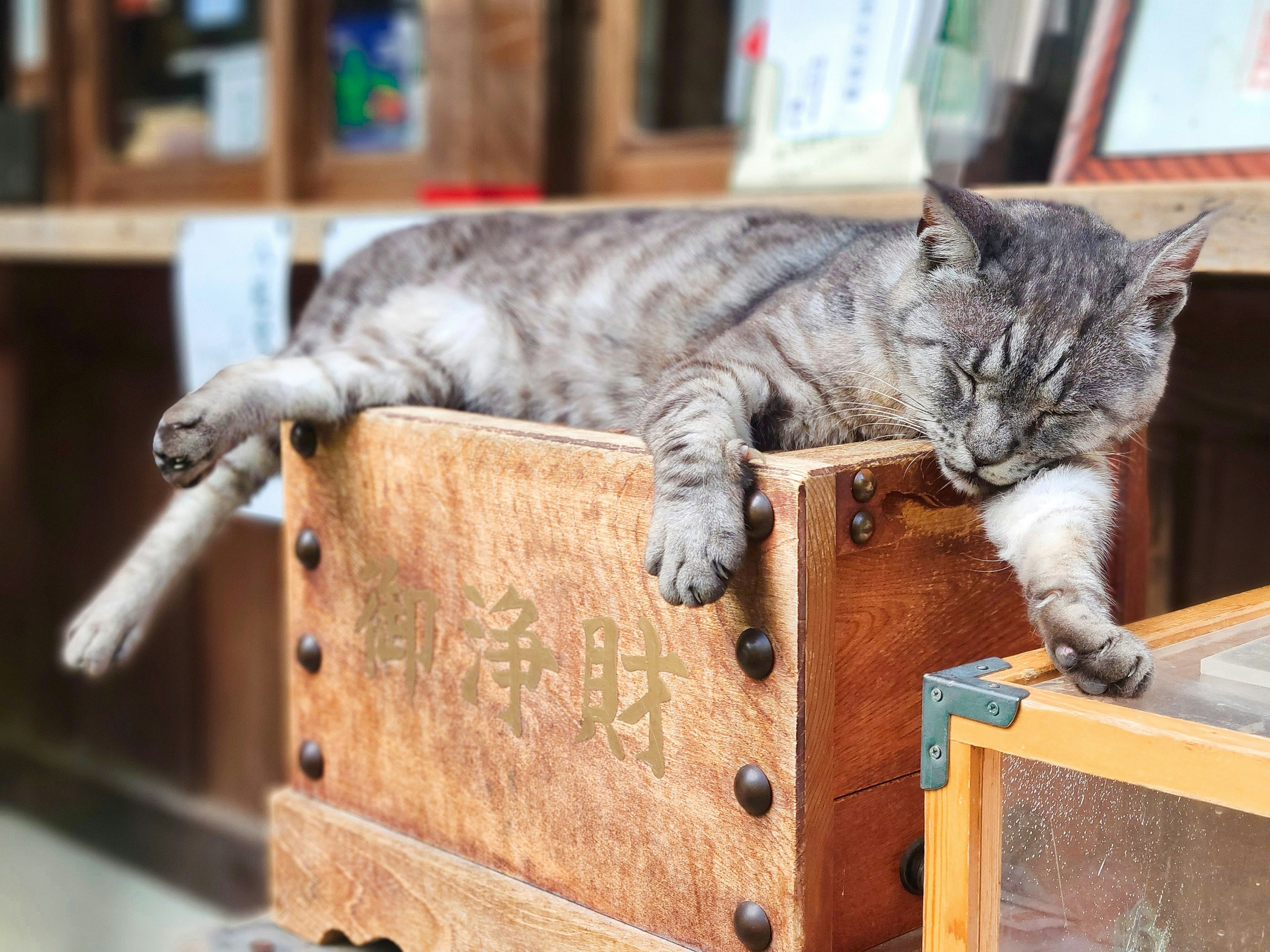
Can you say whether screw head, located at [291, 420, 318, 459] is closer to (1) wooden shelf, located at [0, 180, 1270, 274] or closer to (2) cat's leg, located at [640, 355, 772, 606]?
(2) cat's leg, located at [640, 355, 772, 606]

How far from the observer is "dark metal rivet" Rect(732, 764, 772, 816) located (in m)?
0.74

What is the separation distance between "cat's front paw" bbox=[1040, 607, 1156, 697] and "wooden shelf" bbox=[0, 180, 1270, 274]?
0.39 m

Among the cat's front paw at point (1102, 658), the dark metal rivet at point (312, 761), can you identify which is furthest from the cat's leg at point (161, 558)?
the cat's front paw at point (1102, 658)

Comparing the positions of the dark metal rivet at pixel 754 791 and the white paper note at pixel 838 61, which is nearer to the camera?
the dark metal rivet at pixel 754 791

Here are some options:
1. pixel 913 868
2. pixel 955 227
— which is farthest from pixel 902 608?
pixel 955 227

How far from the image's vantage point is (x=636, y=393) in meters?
1.16

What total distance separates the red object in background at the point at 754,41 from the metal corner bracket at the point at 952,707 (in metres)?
1.15

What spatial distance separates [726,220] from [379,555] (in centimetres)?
54

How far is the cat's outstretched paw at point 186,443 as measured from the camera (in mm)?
995

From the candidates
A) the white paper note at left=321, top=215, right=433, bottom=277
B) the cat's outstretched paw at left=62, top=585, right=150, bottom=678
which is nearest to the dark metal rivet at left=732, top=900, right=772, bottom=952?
the cat's outstretched paw at left=62, top=585, right=150, bottom=678

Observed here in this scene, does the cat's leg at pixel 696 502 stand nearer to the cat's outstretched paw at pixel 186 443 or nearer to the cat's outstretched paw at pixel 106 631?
the cat's outstretched paw at pixel 186 443

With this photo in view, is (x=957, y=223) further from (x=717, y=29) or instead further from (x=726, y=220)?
(x=717, y=29)

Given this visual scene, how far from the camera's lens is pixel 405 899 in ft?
3.27

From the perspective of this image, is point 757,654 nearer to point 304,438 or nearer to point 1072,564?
point 1072,564
